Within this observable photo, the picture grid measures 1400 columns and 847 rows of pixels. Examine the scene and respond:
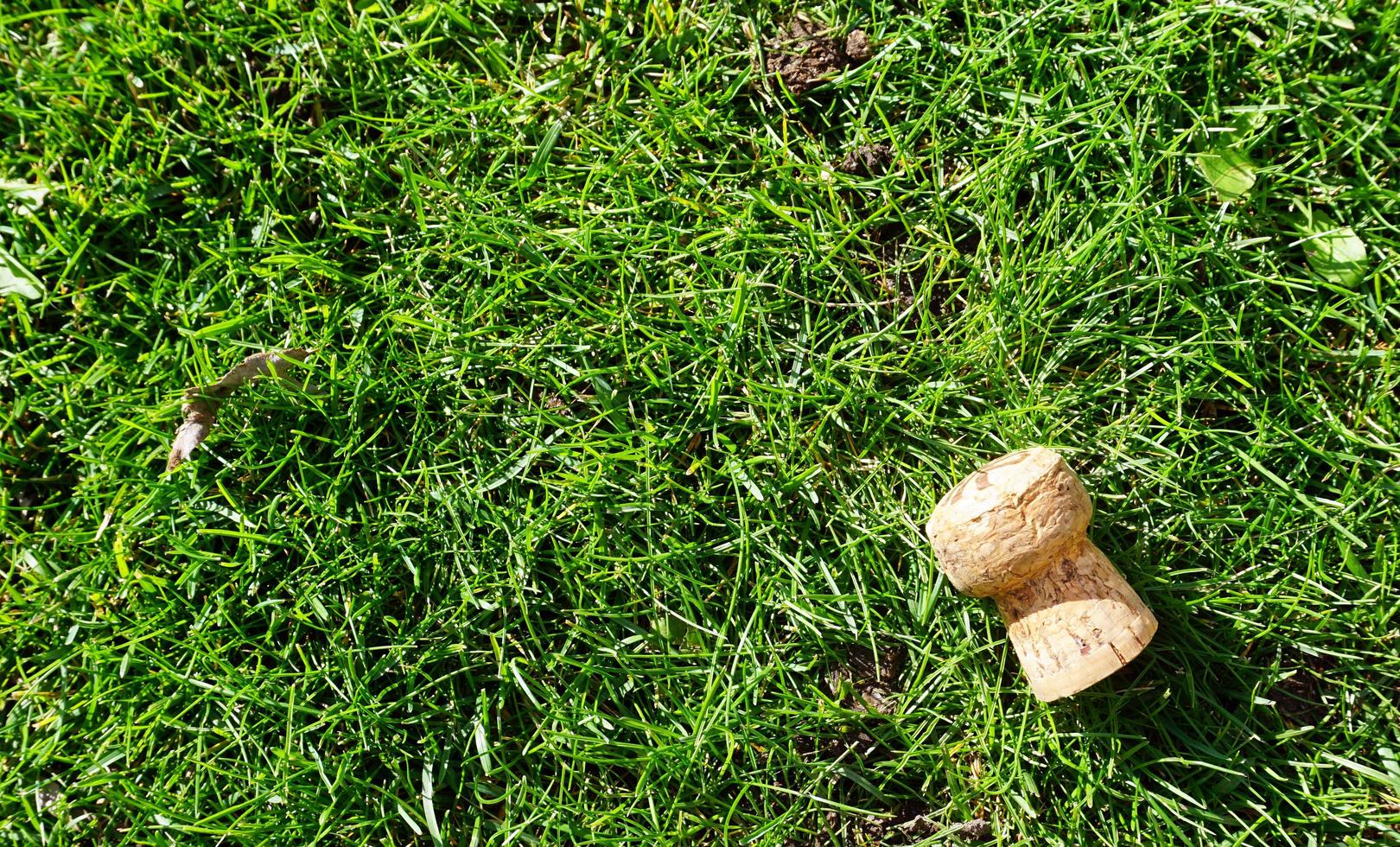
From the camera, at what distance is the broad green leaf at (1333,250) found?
250 centimetres

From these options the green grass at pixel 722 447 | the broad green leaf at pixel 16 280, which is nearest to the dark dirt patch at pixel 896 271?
the green grass at pixel 722 447

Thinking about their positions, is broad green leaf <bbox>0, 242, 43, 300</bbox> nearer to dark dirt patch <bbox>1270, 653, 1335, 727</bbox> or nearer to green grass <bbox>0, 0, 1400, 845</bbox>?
green grass <bbox>0, 0, 1400, 845</bbox>

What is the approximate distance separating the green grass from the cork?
295 millimetres

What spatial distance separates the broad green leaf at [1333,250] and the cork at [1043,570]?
1002mm

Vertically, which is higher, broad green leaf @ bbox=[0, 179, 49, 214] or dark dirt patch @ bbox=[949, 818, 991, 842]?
broad green leaf @ bbox=[0, 179, 49, 214]

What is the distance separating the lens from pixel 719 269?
264 cm

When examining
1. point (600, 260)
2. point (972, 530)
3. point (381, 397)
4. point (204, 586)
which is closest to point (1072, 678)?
point (972, 530)

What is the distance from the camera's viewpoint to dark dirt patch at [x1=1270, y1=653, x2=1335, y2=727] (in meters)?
2.45

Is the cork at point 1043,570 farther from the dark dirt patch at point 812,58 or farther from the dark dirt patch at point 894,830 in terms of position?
the dark dirt patch at point 812,58

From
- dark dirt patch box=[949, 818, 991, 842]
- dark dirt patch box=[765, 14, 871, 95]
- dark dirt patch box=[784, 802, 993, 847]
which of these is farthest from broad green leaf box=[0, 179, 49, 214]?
dark dirt patch box=[949, 818, 991, 842]

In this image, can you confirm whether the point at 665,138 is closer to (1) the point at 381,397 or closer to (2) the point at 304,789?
(1) the point at 381,397

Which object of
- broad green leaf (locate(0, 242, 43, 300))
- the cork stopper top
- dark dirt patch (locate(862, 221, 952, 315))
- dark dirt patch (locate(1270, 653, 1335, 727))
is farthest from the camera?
broad green leaf (locate(0, 242, 43, 300))

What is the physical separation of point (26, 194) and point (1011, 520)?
2.89 metres

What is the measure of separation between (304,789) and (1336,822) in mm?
2544
